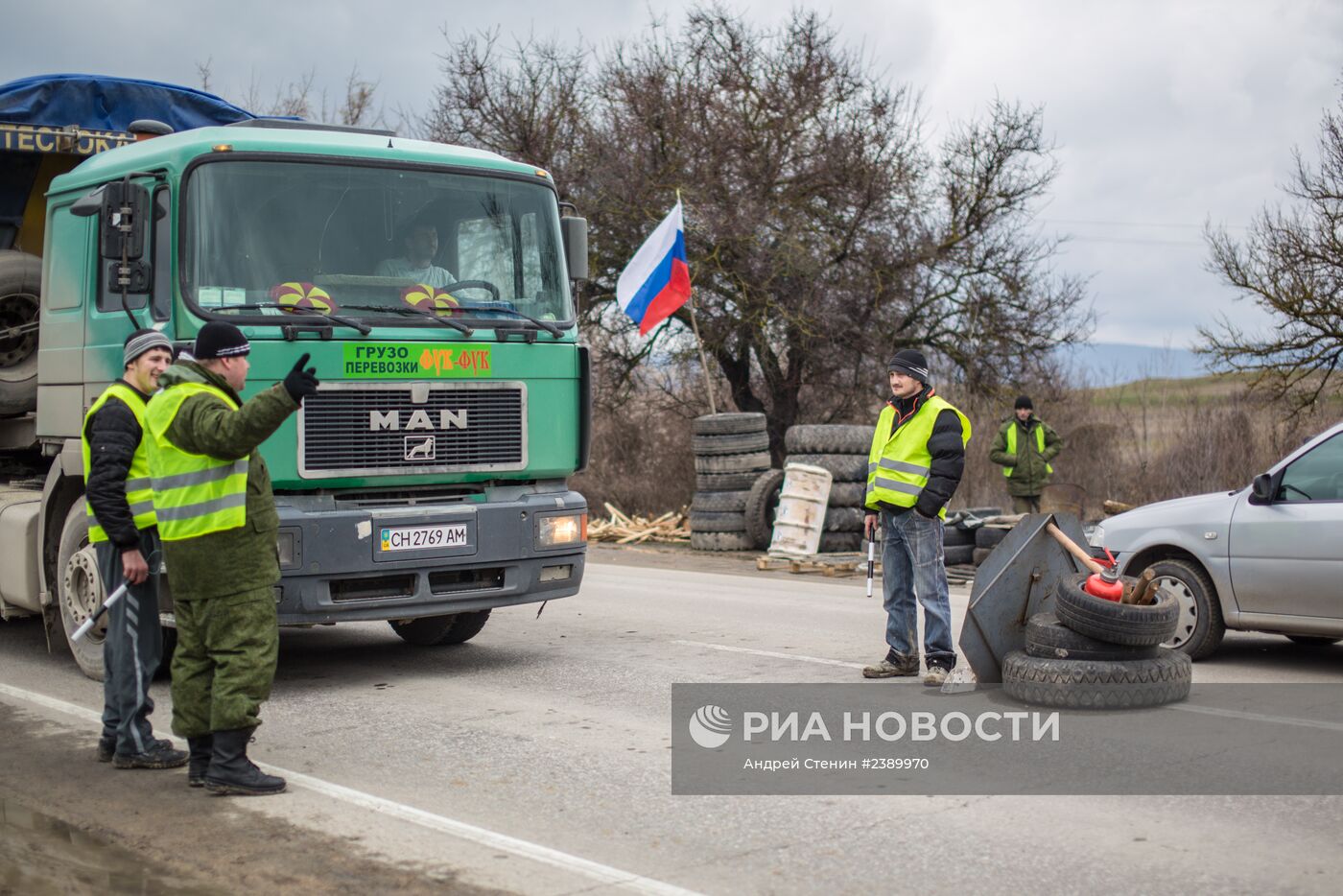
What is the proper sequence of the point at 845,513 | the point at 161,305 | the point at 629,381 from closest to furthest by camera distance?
the point at 161,305
the point at 845,513
the point at 629,381

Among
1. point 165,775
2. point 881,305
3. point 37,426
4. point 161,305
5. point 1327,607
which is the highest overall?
→ point 881,305

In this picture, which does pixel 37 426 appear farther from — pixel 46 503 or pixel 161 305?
pixel 161 305

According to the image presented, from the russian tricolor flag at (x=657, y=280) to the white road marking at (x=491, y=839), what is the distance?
501 inches

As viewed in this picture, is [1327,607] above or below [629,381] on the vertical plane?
below

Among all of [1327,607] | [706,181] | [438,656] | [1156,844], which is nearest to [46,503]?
[438,656]

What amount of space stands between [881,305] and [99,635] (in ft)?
54.8

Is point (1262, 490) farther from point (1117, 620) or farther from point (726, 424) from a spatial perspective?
point (726, 424)

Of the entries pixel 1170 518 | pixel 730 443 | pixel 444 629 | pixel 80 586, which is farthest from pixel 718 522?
pixel 80 586

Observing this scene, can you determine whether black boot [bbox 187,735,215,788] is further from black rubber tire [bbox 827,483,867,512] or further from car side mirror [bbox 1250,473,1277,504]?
black rubber tire [bbox 827,483,867,512]

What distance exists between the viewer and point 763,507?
1823cm

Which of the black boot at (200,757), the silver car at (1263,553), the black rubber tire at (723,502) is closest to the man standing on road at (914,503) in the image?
the silver car at (1263,553)

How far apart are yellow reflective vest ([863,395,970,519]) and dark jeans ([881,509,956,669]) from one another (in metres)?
0.13

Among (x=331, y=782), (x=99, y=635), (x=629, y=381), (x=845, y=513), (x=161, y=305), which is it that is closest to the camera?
(x=331, y=782)

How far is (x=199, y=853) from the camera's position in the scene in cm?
502
